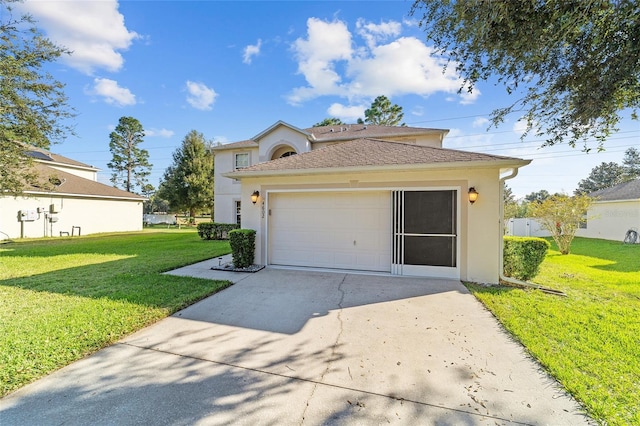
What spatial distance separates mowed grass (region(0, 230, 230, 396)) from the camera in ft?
10.3

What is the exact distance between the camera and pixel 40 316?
421cm

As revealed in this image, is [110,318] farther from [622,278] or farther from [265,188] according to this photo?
[622,278]

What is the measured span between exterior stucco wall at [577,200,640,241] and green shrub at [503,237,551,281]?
43.1 feet

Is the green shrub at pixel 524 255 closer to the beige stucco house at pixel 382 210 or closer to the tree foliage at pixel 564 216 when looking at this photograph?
the beige stucco house at pixel 382 210

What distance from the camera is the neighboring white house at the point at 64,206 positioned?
1563 cm

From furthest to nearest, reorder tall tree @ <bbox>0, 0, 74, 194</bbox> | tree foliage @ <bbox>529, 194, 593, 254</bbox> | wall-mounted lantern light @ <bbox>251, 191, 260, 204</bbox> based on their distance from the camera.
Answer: tree foliage @ <bbox>529, 194, 593, 254</bbox>, tall tree @ <bbox>0, 0, 74, 194</bbox>, wall-mounted lantern light @ <bbox>251, 191, 260, 204</bbox>

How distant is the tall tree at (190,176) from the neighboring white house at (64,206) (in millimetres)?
4281

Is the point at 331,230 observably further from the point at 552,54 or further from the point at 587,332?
the point at 552,54

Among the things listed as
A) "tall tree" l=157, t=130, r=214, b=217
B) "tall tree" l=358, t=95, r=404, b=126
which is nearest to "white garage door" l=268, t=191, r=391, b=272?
"tall tree" l=157, t=130, r=214, b=217

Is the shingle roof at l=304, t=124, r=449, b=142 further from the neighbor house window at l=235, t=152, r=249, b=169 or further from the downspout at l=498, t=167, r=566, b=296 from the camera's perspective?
the downspout at l=498, t=167, r=566, b=296

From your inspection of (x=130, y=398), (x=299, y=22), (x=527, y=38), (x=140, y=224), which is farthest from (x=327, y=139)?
(x=140, y=224)

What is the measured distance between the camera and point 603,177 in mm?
41219

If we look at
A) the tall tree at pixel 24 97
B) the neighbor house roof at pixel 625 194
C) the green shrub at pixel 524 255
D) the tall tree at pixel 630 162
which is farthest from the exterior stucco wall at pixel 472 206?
the tall tree at pixel 630 162

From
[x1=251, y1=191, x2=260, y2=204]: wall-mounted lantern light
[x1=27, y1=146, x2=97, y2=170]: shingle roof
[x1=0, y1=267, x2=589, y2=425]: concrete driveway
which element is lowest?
[x1=0, y1=267, x2=589, y2=425]: concrete driveway
